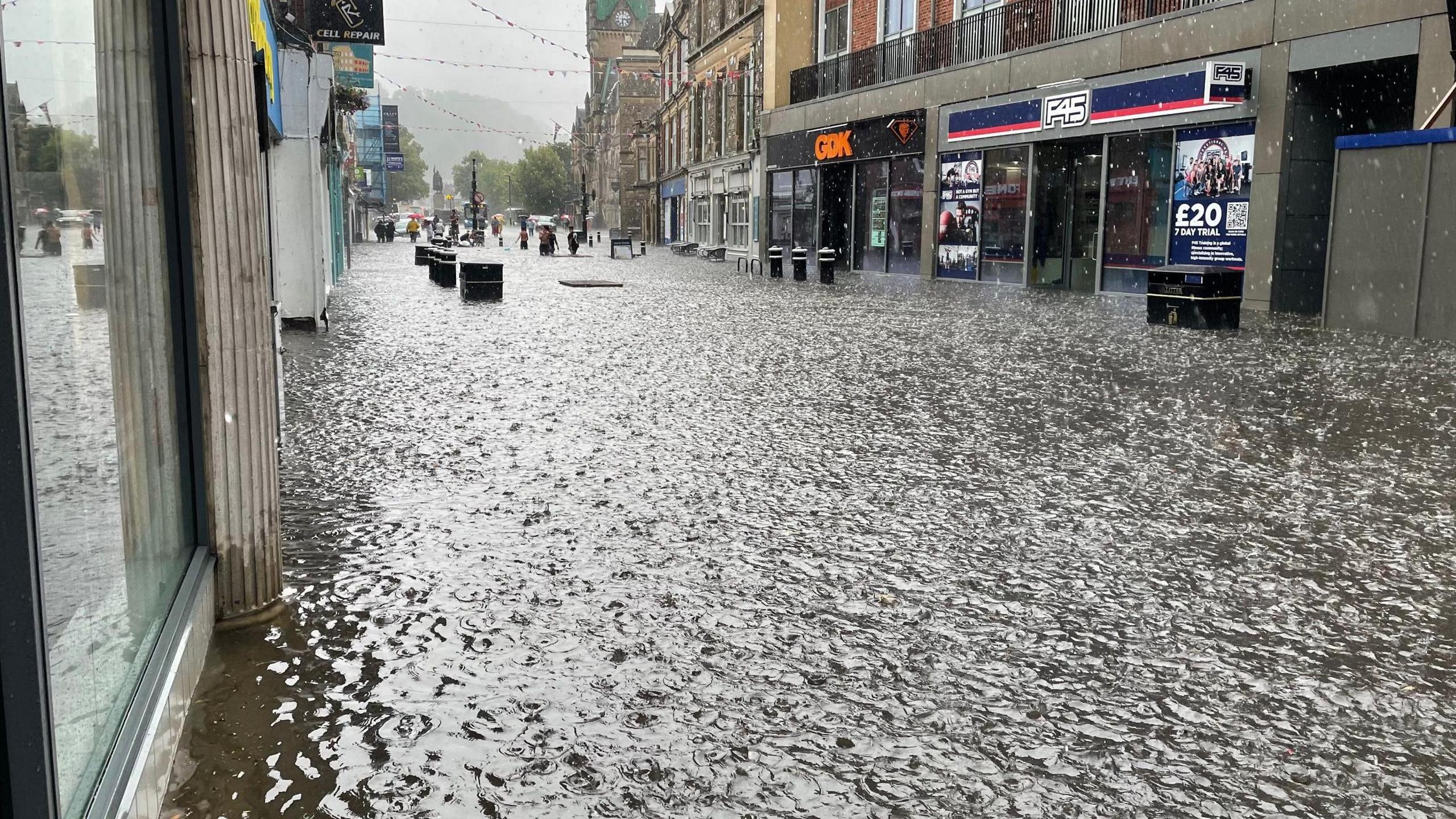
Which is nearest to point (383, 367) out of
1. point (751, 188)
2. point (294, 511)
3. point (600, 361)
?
point (600, 361)

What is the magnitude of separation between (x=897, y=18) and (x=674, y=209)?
122 ft

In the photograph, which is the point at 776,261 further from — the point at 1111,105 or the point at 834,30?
the point at 1111,105

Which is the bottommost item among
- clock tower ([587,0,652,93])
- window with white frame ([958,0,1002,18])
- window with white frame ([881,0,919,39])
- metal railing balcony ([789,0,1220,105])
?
metal railing balcony ([789,0,1220,105])

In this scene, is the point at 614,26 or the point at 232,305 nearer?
the point at 232,305

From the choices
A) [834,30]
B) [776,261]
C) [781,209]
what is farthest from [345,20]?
[781,209]

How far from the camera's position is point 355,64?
40312 mm

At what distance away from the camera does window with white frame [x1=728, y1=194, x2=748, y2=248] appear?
151 feet

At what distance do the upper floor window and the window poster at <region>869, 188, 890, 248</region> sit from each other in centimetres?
480

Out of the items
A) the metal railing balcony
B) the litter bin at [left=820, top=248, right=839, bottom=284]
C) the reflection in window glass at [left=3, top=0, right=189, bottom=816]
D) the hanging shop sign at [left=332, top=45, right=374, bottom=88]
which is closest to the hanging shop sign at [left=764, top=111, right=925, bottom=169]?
the metal railing balcony

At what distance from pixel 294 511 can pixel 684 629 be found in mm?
2514

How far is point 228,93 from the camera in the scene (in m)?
3.97

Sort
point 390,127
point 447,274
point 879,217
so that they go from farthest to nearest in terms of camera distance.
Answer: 1. point 390,127
2. point 879,217
3. point 447,274

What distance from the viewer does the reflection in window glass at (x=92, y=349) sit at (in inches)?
81.4

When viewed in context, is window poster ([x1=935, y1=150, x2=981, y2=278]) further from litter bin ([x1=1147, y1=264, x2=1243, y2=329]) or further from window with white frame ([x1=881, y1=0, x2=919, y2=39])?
litter bin ([x1=1147, y1=264, x2=1243, y2=329])
